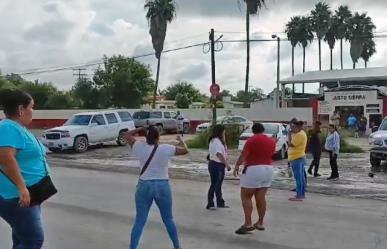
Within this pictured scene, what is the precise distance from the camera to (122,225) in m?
9.10

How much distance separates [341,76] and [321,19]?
2277cm

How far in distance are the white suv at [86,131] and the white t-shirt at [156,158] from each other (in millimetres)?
19416

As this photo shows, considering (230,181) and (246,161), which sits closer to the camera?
(246,161)

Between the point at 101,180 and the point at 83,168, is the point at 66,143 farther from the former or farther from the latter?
the point at 101,180

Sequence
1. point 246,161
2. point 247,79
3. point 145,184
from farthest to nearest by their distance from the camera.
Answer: point 247,79
point 246,161
point 145,184

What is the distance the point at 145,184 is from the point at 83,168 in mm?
13655

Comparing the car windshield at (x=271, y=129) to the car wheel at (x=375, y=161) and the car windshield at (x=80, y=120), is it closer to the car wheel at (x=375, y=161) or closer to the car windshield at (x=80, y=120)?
the car wheel at (x=375, y=161)

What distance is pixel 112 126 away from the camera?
28.2m

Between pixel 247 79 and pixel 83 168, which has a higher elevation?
pixel 247 79

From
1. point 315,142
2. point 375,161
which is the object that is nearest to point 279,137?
point 375,161

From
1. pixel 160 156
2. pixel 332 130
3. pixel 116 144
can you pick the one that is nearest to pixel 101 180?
pixel 332 130

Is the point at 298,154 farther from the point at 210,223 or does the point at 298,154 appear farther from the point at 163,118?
the point at 163,118

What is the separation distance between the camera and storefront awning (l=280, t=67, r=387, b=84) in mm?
52031

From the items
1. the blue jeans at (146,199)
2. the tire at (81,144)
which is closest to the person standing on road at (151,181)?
the blue jeans at (146,199)
